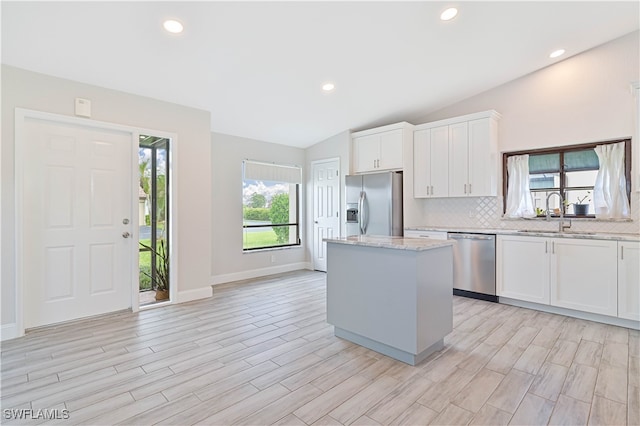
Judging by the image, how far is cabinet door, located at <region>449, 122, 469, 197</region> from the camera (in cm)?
452

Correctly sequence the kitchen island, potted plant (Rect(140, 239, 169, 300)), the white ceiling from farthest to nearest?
potted plant (Rect(140, 239, 169, 300)) → the white ceiling → the kitchen island

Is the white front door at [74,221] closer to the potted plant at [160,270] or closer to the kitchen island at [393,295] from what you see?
the potted plant at [160,270]

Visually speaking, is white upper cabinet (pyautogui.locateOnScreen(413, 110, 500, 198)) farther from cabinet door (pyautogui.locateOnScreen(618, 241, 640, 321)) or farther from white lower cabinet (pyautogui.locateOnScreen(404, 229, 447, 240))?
cabinet door (pyautogui.locateOnScreen(618, 241, 640, 321))

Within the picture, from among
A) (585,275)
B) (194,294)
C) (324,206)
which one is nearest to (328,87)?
(324,206)

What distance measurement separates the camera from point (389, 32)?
10.1ft

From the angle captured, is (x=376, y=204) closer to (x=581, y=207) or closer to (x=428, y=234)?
(x=428, y=234)

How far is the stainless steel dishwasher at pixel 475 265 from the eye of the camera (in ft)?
13.4

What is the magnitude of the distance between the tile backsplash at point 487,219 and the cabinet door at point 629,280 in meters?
0.64

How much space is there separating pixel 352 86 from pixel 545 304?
349cm

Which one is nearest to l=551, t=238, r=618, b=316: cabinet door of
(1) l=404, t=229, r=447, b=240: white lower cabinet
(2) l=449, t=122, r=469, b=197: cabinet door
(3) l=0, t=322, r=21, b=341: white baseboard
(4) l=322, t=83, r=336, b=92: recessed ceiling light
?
(1) l=404, t=229, r=447, b=240: white lower cabinet

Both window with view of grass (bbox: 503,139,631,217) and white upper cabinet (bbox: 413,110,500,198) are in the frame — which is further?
white upper cabinet (bbox: 413,110,500,198)

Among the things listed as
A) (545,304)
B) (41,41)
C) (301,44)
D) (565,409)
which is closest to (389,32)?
(301,44)

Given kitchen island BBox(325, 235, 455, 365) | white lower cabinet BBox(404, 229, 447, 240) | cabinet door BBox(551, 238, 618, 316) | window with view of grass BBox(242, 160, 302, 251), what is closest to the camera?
kitchen island BBox(325, 235, 455, 365)

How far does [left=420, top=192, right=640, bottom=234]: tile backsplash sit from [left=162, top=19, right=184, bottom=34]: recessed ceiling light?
163 inches
